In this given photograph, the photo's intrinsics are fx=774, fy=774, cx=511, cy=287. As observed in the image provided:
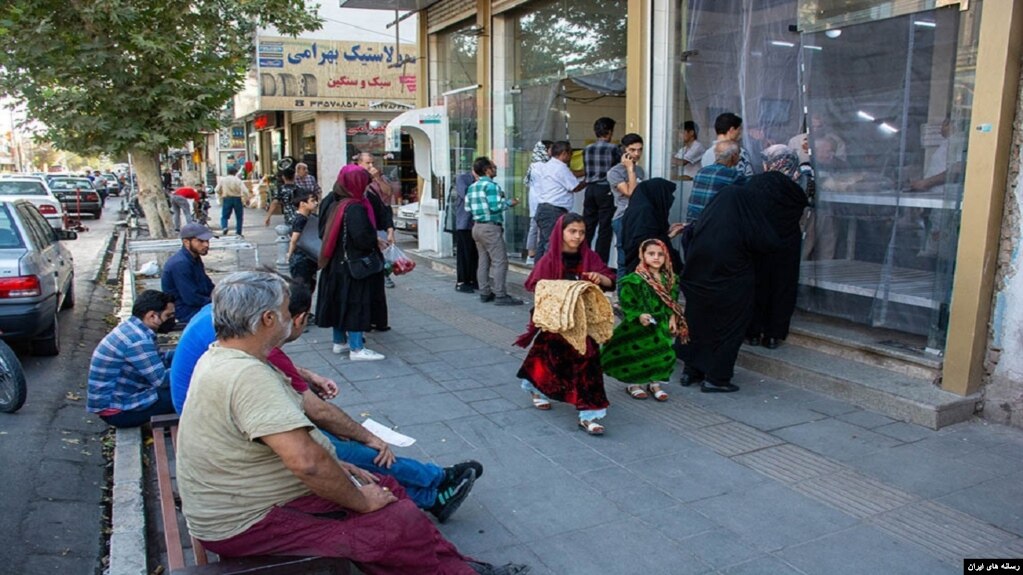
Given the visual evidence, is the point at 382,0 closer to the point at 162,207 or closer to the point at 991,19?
the point at 162,207

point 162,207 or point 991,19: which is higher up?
point 991,19

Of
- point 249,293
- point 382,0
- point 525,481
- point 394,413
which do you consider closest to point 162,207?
point 382,0

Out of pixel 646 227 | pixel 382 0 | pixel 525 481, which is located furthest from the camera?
pixel 382 0

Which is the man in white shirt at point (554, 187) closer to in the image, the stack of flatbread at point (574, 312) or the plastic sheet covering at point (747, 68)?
the plastic sheet covering at point (747, 68)

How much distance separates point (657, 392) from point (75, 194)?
2530cm

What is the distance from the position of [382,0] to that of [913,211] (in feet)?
30.4

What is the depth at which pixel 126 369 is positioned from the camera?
5008 millimetres

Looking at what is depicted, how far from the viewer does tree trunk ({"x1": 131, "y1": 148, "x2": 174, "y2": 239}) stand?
10.7 m

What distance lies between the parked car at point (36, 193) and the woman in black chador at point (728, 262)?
1698 centimetres

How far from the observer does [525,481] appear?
4.23m

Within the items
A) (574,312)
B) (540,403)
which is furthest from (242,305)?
(540,403)

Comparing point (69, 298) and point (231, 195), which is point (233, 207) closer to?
point (231, 195)

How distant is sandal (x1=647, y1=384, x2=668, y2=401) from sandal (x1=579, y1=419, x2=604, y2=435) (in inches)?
31.8

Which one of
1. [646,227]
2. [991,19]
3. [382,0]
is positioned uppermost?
[382,0]
